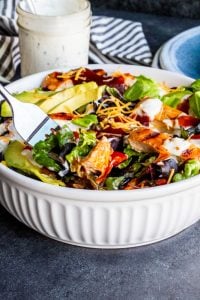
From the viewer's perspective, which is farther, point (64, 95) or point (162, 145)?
point (64, 95)

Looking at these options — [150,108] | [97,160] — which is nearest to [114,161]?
[97,160]

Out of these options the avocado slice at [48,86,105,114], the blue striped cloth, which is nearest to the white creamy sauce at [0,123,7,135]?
the avocado slice at [48,86,105,114]

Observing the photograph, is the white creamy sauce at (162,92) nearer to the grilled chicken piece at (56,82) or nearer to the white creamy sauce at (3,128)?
the grilled chicken piece at (56,82)

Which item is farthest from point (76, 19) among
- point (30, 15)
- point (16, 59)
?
point (16, 59)

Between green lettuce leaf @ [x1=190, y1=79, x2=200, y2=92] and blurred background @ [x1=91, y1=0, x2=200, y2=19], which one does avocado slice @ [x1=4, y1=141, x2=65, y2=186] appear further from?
blurred background @ [x1=91, y1=0, x2=200, y2=19]

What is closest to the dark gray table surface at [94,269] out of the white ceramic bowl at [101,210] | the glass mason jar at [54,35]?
the white ceramic bowl at [101,210]

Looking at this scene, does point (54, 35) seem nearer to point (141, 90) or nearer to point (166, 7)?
point (141, 90)

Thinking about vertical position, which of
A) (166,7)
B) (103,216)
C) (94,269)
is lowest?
(166,7)

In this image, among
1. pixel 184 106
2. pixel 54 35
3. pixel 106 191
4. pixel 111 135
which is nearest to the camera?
pixel 106 191
